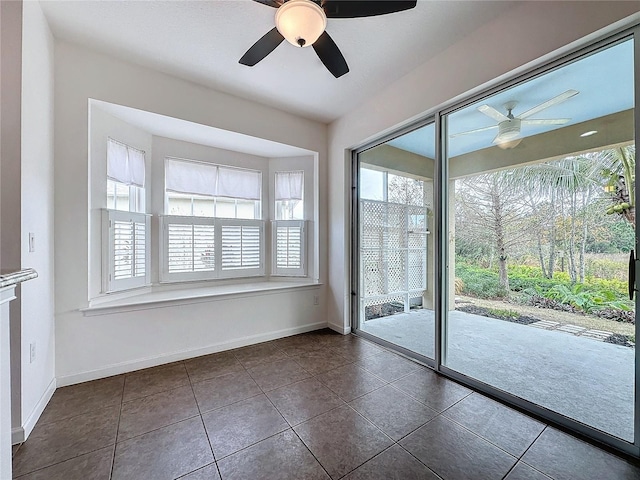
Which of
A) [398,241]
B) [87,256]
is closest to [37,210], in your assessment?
[87,256]

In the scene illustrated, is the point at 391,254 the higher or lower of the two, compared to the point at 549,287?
higher

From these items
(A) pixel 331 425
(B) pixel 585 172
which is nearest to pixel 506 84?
(B) pixel 585 172

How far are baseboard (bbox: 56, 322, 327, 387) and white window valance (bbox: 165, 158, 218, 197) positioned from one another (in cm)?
187

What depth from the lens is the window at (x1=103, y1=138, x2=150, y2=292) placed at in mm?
2709

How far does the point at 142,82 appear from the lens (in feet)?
8.61

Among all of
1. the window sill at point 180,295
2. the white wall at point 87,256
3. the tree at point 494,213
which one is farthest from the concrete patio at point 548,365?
the white wall at point 87,256

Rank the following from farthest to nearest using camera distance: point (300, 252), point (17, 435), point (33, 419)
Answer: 1. point (300, 252)
2. point (33, 419)
3. point (17, 435)

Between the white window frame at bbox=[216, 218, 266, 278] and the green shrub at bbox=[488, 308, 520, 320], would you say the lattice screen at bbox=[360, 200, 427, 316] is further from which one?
the white window frame at bbox=[216, 218, 266, 278]

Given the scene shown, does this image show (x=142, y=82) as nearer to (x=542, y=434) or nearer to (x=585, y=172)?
(x=585, y=172)

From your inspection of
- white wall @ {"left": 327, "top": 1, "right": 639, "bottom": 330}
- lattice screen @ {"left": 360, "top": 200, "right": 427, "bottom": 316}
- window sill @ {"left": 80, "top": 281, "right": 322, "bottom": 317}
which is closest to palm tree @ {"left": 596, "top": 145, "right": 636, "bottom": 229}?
white wall @ {"left": 327, "top": 1, "right": 639, "bottom": 330}

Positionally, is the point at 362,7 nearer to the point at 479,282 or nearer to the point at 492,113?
the point at 492,113

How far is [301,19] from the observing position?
5.15ft

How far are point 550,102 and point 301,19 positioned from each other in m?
1.86

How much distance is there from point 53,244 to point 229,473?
2.20 m
